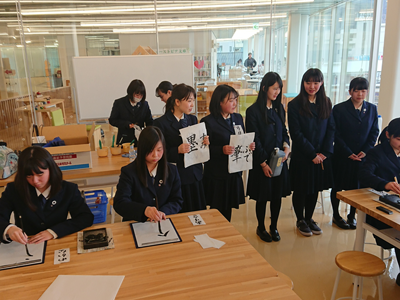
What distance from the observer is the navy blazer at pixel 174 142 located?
8.43ft

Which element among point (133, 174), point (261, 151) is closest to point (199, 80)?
point (261, 151)

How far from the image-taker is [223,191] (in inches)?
113

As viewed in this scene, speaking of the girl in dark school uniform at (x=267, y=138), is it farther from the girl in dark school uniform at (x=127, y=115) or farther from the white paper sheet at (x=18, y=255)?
the white paper sheet at (x=18, y=255)

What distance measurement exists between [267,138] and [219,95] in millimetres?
667

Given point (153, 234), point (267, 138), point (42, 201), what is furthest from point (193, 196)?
point (42, 201)

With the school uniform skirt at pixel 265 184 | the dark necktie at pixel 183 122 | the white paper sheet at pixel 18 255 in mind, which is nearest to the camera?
the white paper sheet at pixel 18 255

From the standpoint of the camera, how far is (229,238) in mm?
1718

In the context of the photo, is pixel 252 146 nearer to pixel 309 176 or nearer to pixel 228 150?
pixel 228 150

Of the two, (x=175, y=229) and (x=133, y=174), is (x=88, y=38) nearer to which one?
(x=133, y=174)

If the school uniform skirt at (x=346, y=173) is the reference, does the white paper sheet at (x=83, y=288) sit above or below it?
above

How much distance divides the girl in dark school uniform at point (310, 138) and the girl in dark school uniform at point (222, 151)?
0.60m

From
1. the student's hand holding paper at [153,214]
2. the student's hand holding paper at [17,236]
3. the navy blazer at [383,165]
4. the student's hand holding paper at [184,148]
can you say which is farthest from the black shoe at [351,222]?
the student's hand holding paper at [17,236]

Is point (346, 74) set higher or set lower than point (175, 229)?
higher

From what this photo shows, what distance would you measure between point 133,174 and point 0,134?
6046 mm
